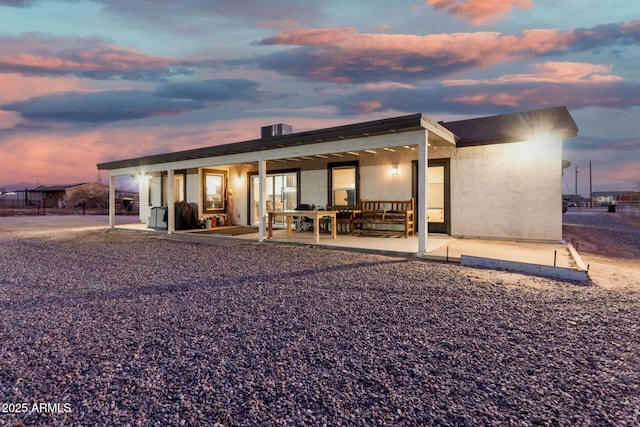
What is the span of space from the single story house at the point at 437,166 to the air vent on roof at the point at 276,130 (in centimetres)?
6

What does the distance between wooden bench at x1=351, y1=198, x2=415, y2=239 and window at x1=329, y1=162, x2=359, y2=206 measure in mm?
703

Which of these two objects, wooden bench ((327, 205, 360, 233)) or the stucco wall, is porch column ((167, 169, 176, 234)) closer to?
wooden bench ((327, 205, 360, 233))

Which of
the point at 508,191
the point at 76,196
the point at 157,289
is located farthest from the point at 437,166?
the point at 76,196

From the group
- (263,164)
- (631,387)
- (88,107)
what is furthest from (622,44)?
(88,107)

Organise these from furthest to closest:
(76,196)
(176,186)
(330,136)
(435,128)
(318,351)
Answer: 1. (76,196)
2. (176,186)
3. (330,136)
4. (435,128)
5. (318,351)

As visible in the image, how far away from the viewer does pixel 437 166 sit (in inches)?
360

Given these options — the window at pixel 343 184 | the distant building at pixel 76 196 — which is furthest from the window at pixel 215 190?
the distant building at pixel 76 196

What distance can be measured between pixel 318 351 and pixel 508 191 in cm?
768

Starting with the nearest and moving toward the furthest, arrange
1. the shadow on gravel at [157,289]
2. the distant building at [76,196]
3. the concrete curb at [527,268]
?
the shadow on gravel at [157,289] < the concrete curb at [527,268] < the distant building at [76,196]

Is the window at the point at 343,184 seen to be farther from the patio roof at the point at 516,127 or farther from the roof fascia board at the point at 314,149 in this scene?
the patio roof at the point at 516,127

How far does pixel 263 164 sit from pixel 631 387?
27.4 ft

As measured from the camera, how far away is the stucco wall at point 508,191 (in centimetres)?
772

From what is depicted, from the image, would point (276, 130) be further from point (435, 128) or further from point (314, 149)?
point (435, 128)

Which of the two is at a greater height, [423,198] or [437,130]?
[437,130]
